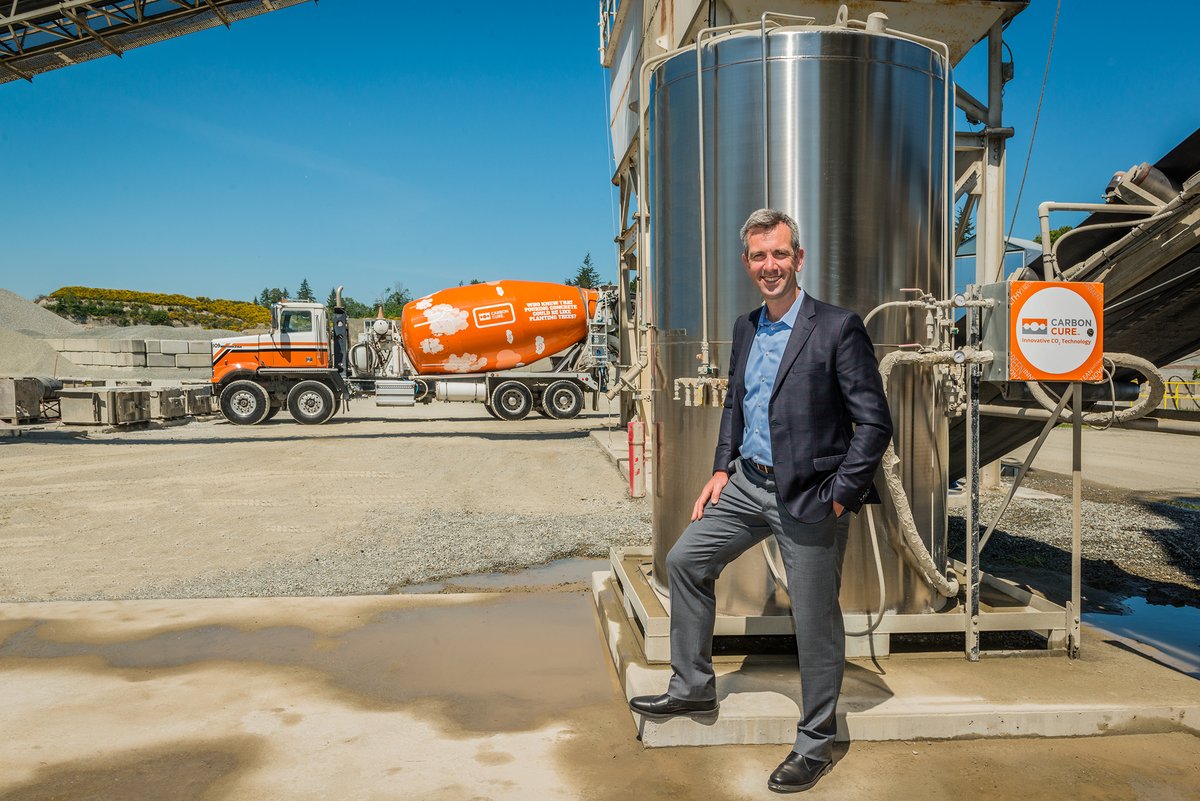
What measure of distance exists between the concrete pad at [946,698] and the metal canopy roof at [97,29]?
49.4ft

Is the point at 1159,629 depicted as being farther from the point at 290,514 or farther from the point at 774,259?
the point at 290,514

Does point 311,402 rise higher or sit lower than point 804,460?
lower

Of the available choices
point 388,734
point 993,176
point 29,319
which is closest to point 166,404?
point 993,176

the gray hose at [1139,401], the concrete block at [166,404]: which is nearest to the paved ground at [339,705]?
the gray hose at [1139,401]

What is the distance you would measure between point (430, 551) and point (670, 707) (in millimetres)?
3895

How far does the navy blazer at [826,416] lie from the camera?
8.58 ft

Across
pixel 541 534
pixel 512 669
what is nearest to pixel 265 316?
pixel 541 534

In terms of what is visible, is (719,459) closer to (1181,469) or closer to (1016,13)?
(1016,13)

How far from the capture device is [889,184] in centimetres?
372

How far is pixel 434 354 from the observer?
18.8m

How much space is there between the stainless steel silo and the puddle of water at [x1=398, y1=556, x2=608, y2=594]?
77.0 inches

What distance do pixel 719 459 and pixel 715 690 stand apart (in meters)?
0.88

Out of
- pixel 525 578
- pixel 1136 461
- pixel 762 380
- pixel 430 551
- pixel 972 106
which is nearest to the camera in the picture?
pixel 762 380

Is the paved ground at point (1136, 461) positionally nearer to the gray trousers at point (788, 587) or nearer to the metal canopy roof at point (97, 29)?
the gray trousers at point (788, 587)
